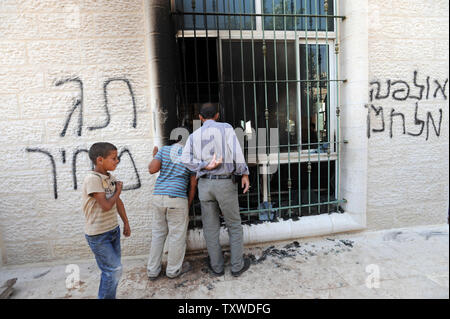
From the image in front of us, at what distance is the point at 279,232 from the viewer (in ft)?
10.6

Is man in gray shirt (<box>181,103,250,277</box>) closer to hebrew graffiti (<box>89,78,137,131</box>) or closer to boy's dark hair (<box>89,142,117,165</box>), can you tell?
boy's dark hair (<box>89,142,117,165</box>)

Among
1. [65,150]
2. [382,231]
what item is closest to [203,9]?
[65,150]

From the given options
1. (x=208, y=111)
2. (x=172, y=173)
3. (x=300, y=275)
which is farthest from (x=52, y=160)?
(x=300, y=275)

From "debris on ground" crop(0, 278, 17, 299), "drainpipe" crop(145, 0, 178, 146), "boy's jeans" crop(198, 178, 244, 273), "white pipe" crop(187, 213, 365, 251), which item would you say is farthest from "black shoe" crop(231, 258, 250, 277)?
"debris on ground" crop(0, 278, 17, 299)

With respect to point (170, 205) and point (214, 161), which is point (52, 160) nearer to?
point (170, 205)

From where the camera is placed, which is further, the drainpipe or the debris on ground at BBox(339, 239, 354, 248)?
the debris on ground at BBox(339, 239, 354, 248)

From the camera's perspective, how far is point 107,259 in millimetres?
2033

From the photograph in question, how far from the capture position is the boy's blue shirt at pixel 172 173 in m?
2.51

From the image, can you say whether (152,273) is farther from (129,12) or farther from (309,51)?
(309,51)

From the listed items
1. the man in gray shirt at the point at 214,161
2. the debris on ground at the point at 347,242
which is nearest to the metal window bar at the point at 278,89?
the debris on ground at the point at 347,242

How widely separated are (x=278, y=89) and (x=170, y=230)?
2184 mm

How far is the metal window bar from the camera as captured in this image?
3154 millimetres

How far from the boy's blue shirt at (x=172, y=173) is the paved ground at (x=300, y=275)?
91 cm

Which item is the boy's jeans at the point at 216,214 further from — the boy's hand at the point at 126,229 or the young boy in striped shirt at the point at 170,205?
the boy's hand at the point at 126,229
